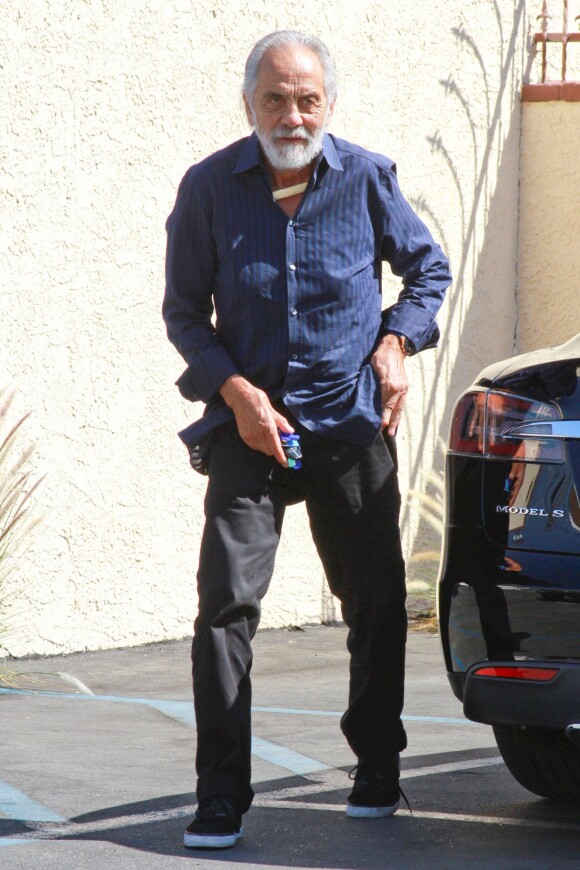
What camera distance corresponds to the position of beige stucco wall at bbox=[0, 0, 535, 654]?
615 centimetres

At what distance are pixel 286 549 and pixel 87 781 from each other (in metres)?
2.99

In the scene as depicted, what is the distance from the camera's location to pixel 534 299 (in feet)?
28.1

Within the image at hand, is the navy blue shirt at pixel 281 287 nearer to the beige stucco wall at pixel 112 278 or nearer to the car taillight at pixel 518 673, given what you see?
the car taillight at pixel 518 673

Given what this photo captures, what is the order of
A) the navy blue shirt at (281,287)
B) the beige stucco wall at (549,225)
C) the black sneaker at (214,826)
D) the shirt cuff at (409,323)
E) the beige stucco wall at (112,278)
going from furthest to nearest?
the beige stucco wall at (549,225) → the beige stucco wall at (112,278) → the shirt cuff at (409,323) → the navy blue shirt at (281,287) → the black sneaker at (214,826)

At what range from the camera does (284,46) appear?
366 centimetres

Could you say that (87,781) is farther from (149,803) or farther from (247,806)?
(247,806)

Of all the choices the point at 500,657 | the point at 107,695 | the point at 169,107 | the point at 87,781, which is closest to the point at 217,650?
the point at 500,657

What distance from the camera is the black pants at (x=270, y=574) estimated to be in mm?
3604

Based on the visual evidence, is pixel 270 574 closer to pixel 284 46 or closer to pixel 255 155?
pixel 255 155

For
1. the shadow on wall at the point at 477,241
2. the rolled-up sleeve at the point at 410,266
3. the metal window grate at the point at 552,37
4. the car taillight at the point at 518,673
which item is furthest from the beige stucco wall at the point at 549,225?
the car taillight at the point at 518,673

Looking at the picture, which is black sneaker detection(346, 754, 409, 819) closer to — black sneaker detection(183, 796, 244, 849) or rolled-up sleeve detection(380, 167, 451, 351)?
black sneaker detection(183, 796, 244, 849)

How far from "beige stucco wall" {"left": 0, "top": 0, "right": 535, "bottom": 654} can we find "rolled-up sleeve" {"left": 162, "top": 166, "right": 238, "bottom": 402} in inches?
96.8

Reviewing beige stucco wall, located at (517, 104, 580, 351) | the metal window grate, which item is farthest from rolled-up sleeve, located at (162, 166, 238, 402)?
the metal window grate

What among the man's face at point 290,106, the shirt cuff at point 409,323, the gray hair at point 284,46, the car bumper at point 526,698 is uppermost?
the gray hair at point 284,46
